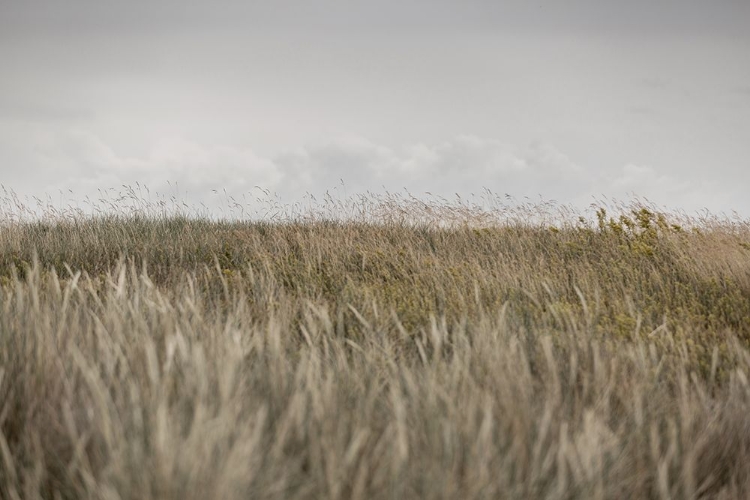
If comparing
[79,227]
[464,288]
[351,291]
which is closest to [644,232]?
[464,288]

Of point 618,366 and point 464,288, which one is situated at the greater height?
point 464,288

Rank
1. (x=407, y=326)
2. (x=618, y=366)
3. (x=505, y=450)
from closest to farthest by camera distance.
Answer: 1. (x=505, y=450)
2. (x=618, y=366)
3. (x=407, y=326)

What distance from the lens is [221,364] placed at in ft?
6.23

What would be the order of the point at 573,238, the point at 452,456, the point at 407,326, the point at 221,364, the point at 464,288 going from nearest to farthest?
the point at 452,456, the point at 221,364, the point at 407,326, the point at 464,288, the point at 573,238

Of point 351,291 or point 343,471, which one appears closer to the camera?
point 343,471

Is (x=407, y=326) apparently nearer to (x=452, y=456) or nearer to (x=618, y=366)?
(x=618, y=366)

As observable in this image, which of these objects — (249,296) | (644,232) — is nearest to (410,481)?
(249,296)

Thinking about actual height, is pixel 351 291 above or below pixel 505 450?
above

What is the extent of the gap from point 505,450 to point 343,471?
0.53 metres

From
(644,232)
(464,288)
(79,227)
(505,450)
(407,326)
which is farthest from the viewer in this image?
(79,227)

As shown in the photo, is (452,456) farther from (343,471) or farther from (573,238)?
(573,238)

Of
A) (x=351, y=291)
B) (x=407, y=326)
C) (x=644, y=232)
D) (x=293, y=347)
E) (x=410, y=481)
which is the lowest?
(x=410, y=481)

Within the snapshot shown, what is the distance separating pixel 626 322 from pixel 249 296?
8.65 ft

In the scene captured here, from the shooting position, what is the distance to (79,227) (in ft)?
31.2
